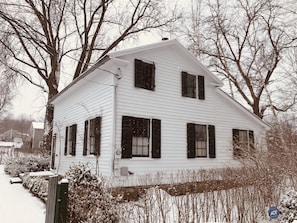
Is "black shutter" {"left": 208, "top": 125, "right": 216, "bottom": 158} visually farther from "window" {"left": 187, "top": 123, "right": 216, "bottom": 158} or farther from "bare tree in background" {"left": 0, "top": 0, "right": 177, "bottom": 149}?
"bare tree in background" {"left": 0, "top": 0, "right": 177, "bottom": 149}

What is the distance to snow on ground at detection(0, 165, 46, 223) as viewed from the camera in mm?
5651

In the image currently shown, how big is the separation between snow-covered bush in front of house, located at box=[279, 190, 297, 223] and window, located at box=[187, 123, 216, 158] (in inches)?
233

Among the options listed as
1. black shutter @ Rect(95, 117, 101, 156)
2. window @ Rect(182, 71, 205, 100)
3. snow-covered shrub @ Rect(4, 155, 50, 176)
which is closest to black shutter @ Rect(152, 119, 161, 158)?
black shutter @ Rect(95, 117, 101, 156)

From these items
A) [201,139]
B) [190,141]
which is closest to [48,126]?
[190,141]

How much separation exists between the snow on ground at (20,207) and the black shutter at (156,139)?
3.88 meters

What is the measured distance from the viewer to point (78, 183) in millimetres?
4625

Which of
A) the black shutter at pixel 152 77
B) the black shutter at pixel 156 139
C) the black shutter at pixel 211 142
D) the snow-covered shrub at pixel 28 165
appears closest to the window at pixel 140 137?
the black shutter at pixel 156 139

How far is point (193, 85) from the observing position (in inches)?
440

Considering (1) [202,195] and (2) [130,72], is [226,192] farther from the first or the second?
(2) [130,72]

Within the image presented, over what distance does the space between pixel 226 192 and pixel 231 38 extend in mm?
18671

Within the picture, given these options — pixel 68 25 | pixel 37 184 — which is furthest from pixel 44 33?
pixel 37 184

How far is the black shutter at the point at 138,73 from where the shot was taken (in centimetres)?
913

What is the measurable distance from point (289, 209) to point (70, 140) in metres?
9.94

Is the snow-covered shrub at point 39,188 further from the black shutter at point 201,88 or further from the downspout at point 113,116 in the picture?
the black shutter at point 201,88
